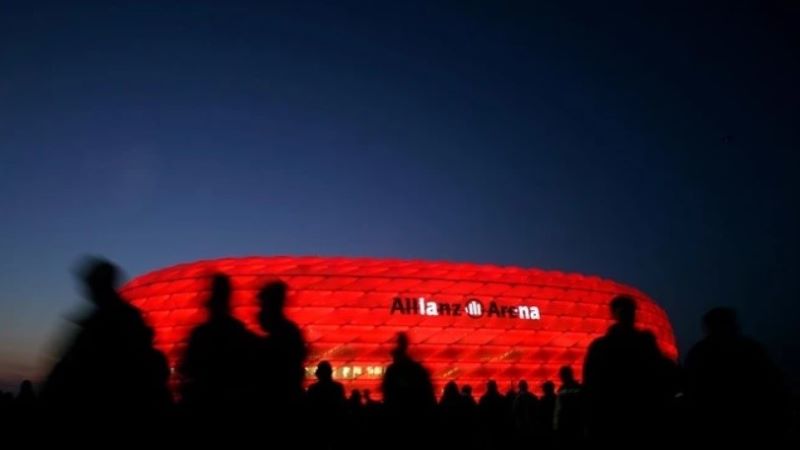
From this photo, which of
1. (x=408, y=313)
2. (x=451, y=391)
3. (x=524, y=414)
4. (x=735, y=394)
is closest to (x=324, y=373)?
(x=451, y=391)

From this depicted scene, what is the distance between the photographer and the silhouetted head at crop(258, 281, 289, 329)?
4414mm

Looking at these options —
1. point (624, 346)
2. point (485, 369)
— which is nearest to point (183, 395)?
point (624, 346)

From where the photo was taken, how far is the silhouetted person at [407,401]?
572 cm

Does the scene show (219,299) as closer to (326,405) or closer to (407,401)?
(326,405)

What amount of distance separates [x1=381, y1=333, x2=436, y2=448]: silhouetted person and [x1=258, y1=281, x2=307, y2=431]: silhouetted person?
1567mm

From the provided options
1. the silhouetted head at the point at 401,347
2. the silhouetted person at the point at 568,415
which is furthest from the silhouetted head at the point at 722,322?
the silhouetted head at the point at 401,347

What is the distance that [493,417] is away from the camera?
32.4ft

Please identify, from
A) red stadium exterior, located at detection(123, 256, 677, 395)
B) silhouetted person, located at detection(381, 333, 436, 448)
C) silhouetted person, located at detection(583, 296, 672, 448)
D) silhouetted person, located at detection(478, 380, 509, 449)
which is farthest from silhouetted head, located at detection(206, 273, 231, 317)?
red stadium exterior, located at detection(123, 256, 677, 395)

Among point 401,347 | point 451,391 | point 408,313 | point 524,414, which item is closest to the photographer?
point 401,347

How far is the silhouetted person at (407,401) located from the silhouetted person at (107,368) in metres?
2.36

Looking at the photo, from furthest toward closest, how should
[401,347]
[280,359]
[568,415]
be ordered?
1. [568,415]
2. [401,347]
3. [280,359]

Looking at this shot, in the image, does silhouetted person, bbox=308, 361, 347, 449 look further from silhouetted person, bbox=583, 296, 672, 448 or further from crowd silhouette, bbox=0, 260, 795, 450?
silhouetted person, bbox=583, 296, 672, 448

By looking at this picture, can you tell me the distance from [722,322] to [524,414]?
5039 millimetres

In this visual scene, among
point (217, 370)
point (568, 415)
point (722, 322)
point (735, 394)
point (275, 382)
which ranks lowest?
point (568, 415)
